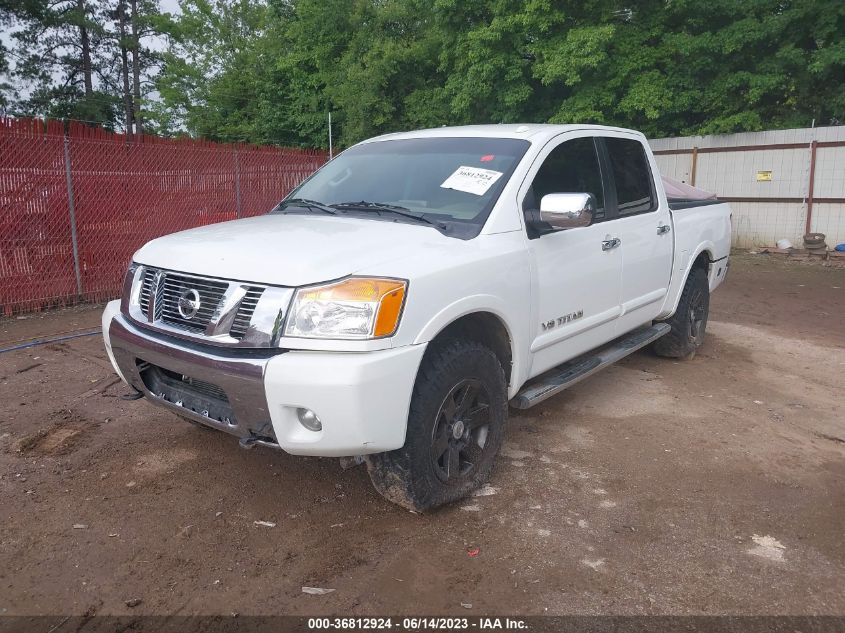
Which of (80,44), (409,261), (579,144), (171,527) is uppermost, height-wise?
(80,44)

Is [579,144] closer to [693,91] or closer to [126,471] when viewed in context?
[126,471]

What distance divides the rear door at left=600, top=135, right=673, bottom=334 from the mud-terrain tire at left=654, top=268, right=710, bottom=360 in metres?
0.58

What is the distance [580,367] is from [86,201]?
6460mm

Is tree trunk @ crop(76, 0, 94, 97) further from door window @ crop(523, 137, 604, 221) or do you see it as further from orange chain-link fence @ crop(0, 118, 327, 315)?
door window @ crop(523, 137, 604, 221)

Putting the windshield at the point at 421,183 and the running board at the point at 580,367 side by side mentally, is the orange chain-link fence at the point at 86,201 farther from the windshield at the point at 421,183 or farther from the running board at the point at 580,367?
the running board at the point at 580,367

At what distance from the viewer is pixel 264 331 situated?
2.62 meters

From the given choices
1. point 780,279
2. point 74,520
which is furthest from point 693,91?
point 74,520

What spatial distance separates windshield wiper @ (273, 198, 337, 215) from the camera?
376 centimetres

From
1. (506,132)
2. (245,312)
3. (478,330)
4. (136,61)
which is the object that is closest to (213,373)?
(245,312)

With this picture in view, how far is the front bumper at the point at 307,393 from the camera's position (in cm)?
253

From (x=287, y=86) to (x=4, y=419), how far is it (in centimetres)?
2445

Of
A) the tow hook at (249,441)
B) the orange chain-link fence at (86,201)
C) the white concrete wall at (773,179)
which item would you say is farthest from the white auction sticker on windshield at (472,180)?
the white concrete wall at (773,179)

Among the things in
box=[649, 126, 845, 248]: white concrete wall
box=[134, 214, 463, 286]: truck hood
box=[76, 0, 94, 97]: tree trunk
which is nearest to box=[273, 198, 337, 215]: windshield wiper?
box=[134, 214, 463, 286]: truck hood

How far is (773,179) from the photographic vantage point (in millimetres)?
13508
